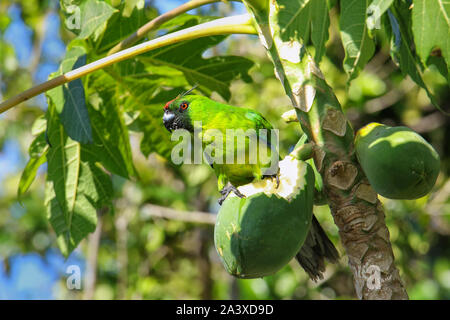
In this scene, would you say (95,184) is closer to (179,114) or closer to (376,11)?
(179,114)

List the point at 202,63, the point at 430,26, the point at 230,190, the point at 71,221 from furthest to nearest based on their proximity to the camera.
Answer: the point at 202,63
the point at 71,221
the point at 230,190
the point at 430,26

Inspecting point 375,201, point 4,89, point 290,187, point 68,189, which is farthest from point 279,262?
point 4,89

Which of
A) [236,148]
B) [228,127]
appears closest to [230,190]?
[236,148]

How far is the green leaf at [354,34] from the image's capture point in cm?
187

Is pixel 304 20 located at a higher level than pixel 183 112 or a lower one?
higher

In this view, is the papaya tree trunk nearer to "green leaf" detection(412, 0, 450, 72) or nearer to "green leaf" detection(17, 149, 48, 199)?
"green leaf" detection(412, 0, 450, 72)

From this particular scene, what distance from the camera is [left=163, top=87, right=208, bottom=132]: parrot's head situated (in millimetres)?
2152

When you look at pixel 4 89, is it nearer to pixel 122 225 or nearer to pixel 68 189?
pixel 122 225

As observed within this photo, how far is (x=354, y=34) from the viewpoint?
192 centimetres

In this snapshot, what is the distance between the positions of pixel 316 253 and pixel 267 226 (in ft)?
1.74

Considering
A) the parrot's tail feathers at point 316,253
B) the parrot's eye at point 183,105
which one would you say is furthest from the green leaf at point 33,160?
the parrot's tail feathers at point 316,253

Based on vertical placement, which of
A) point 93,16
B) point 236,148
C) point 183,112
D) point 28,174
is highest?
point 93,16

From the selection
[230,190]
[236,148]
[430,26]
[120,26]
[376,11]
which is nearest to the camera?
[376,11]

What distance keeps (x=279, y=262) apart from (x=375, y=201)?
369mm
